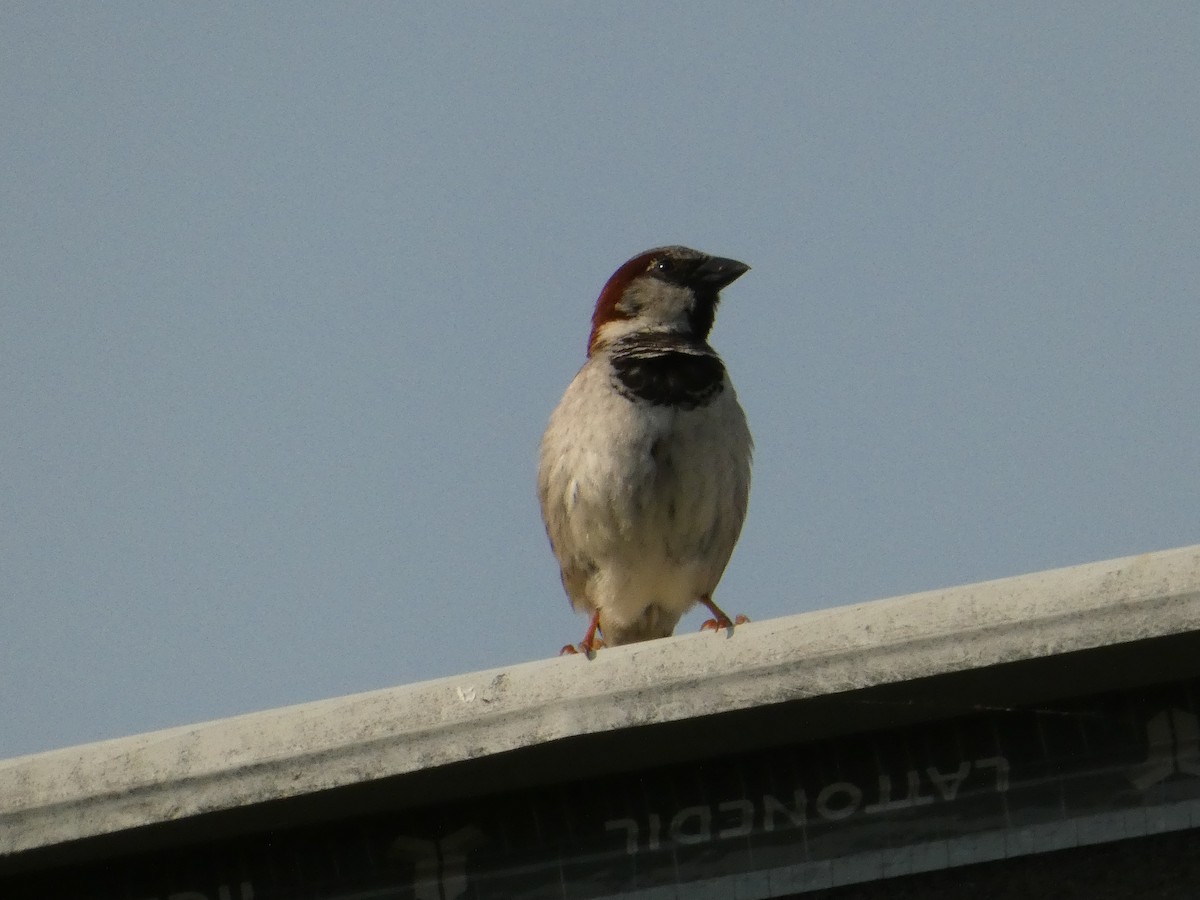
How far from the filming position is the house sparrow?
5.07m

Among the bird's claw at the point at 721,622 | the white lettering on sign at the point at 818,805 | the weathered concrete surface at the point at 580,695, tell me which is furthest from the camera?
the bird's claw at the point at 721,622

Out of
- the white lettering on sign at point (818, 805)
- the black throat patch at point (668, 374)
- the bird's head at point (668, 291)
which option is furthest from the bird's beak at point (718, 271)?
the white lettering on sign at point (818, 805)

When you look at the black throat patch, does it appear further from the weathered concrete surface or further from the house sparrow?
the weathered concrete surface

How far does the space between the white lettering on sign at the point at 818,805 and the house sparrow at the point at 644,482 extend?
2232 mm

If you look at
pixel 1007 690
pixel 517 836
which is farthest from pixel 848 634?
pixel 517 836

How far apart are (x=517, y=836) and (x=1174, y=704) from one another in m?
1.01

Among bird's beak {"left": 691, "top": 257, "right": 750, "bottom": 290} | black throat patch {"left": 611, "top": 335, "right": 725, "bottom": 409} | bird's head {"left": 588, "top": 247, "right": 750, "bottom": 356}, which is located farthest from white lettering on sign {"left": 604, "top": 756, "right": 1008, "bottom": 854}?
bird's beak {"left": 691, "top": 257, "right": 750, "bottom": 290}

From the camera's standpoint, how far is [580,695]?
8.14ft

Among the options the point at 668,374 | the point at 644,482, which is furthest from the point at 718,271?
the point at 644,482

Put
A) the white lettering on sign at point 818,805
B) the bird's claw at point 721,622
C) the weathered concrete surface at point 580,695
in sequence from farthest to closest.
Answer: the bird's claw at point 721,622, the white lettering on sign at point 818,805, the weathered concrete surface at point 580,695

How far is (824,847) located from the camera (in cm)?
263

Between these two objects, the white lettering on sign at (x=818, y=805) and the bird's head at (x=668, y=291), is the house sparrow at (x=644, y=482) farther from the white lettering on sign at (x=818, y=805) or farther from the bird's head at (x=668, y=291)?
the white lettering on sign at (x=818, y=805)

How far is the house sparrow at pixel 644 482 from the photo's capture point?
16.6ft

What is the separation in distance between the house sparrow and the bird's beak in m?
0.44
